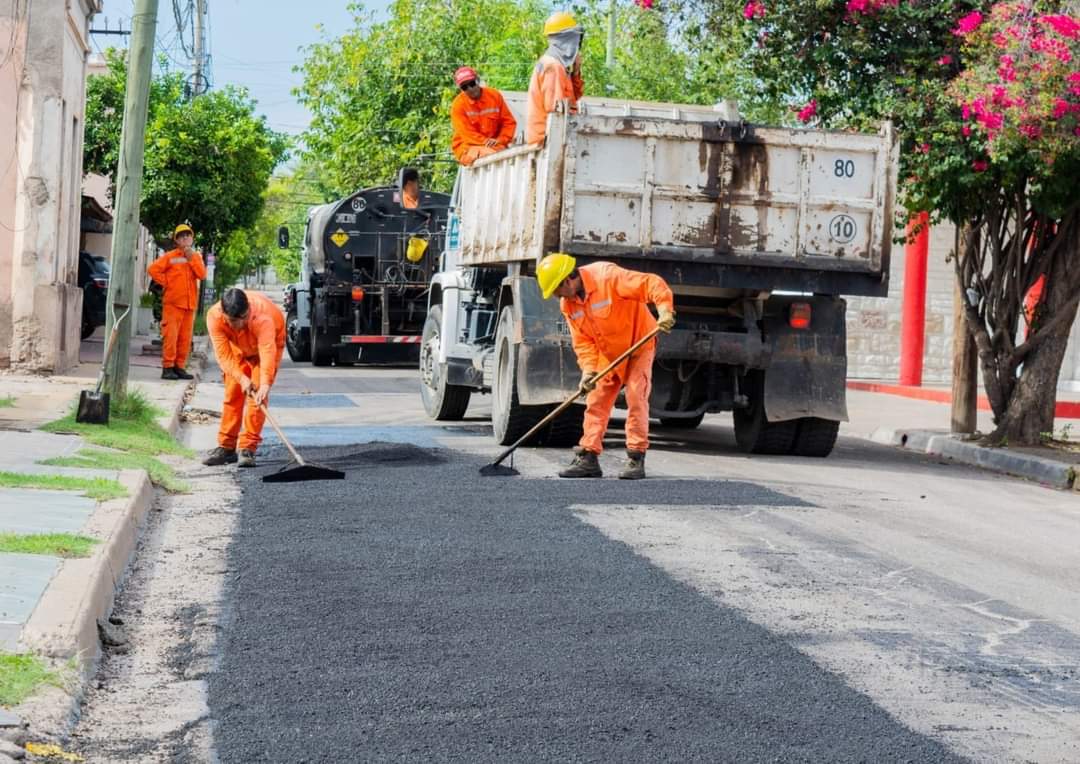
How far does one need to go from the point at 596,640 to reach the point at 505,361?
6.63 m

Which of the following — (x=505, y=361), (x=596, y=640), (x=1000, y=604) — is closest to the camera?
(x=596, y=640)

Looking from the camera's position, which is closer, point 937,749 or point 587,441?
point 937,749

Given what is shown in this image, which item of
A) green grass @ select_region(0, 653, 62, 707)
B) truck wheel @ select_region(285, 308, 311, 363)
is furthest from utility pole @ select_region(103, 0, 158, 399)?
truck wheel @ select_region(285, 308, 311, 363)

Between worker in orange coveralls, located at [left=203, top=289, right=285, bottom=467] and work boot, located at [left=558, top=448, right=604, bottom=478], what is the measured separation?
6.71ft

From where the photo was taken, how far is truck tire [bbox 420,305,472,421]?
14539 millimetres

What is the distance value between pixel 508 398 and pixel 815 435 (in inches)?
96.4

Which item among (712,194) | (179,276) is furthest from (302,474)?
(179,276)

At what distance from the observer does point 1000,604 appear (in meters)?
6.54

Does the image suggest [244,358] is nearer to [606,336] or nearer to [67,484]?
[67,484]

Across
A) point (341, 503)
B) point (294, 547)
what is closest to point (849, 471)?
point (341, 503)

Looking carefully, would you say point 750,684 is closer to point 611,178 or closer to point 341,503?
point 341,503

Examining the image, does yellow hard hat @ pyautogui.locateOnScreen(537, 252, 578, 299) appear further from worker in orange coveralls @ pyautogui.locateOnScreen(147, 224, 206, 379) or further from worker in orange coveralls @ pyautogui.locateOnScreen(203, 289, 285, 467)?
worker in orange coveralls @ pyautogui.locateOnScreen(147, 224, 206, 379)

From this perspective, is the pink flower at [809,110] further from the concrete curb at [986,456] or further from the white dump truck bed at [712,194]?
the concrete curb at [986,456]

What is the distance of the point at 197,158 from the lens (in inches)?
1099
